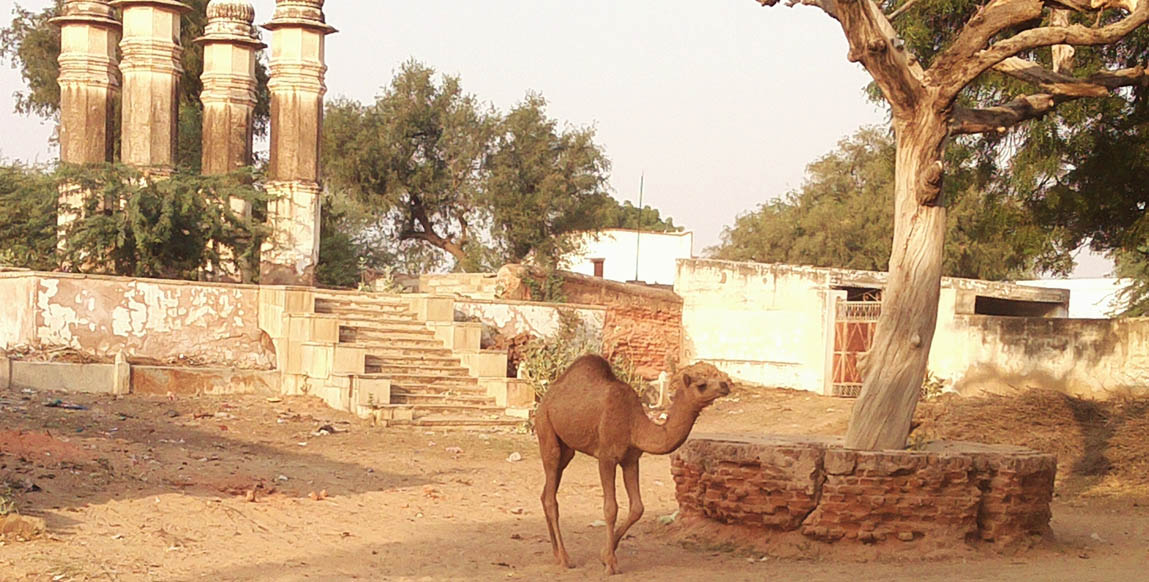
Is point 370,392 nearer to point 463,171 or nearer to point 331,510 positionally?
point 331,510

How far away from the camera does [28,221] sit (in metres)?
23.1

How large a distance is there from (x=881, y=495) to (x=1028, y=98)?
13.9ft

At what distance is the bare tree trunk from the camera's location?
11250mm

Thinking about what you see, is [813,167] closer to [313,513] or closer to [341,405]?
[341,405]

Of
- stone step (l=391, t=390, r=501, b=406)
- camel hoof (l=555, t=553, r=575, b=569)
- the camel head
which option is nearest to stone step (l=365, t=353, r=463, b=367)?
stone step (l=391, t=390, r=501, b=406)

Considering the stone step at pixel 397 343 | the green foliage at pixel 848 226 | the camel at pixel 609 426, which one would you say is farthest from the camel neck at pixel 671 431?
the green foliage at pixel 848 226

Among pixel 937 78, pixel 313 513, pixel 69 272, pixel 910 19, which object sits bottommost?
pixel 313 513

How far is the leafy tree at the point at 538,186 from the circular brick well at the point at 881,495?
28.1 m

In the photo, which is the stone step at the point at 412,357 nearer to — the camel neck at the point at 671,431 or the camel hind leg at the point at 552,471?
the camel hind leg at the point at 552,471

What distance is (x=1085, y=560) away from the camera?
34.3ft

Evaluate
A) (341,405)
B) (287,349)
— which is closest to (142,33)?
(287,349)

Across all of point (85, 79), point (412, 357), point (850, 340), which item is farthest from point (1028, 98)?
point (85, 79)

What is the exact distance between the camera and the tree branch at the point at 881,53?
429 inches

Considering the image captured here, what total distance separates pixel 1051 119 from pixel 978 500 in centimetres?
771
